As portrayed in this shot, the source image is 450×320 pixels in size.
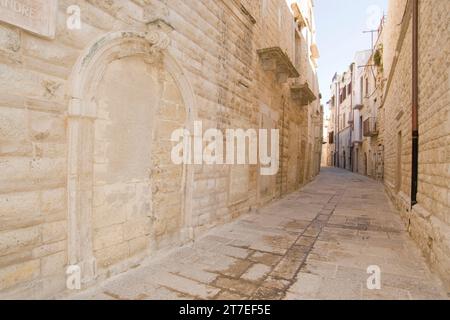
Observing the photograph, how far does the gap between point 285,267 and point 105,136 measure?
271 centimetres

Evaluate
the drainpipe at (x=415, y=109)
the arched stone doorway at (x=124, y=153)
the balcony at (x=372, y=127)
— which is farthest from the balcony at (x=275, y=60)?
the balcony at (x=372, y=127)

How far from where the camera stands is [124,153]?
322 centimetres

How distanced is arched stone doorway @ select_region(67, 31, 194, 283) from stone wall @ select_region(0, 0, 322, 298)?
13 millimetres

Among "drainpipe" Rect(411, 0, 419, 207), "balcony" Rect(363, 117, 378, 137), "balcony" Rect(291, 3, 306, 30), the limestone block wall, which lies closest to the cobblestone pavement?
the limestone block wall

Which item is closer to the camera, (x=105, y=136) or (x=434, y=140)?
(x=105, y=136)

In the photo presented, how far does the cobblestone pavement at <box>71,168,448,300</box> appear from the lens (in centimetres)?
278

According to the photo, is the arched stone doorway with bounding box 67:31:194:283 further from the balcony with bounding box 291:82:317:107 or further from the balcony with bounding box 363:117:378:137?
the balcony with bounding box 363:117:378:137

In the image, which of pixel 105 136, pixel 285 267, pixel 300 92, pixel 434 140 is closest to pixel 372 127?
pixel 300 92

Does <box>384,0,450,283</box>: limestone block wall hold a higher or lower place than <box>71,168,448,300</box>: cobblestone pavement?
higher

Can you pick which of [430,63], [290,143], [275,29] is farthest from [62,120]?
[290,143]

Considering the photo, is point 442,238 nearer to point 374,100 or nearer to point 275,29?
point 275,29

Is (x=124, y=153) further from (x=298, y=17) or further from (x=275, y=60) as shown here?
(x=298, y=17)
